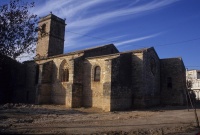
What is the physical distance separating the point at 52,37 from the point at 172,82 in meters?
20.0

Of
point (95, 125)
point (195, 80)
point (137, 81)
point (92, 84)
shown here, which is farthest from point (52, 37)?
point (195, 80)

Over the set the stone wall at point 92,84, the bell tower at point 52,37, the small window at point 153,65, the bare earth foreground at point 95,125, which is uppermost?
the bell tower at point 52,37

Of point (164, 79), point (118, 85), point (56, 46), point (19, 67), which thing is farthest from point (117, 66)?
point (19, 67)

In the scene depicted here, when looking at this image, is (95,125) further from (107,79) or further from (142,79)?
(142,79)

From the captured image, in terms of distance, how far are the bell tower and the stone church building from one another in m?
2.97

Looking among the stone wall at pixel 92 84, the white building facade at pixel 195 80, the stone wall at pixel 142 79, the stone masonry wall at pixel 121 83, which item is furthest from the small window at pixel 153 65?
the white building facade at pixel 195 80

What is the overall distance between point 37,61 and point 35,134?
2270cm

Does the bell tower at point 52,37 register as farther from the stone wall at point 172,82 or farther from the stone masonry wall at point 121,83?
the stone wall at point 172,82

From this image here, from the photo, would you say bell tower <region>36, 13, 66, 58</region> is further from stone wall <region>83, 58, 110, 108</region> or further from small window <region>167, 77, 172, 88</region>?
small window <region>167, 77, 172, 88</region>

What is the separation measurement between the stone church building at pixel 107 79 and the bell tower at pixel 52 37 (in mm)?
2968

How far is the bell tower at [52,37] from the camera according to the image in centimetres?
3177

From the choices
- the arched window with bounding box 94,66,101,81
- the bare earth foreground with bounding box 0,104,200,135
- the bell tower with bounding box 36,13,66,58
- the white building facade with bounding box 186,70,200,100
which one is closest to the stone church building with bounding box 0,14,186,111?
the arched window with bounding box 94,66,101,81

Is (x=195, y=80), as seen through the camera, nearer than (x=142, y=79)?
No

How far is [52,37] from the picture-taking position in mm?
32250
